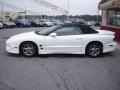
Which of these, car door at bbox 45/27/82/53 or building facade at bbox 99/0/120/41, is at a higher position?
building facade at bbox 99/0/120/41

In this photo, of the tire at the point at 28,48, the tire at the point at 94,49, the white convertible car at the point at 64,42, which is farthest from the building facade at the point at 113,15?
the tire at the point at 28,48

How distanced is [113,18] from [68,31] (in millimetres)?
8713

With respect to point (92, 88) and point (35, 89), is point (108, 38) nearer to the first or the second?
point (92, 88)

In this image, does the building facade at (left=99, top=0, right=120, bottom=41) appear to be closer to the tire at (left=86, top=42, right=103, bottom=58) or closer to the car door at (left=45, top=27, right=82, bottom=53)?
the tire at (left=86, top=42, right=103, bottom=58)

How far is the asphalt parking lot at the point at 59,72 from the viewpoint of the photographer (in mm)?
5152

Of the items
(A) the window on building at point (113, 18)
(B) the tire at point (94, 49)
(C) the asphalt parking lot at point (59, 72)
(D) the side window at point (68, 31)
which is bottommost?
(C) the asphalt parking lot at point (59, 72)

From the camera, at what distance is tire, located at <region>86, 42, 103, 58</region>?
8781 millimetres

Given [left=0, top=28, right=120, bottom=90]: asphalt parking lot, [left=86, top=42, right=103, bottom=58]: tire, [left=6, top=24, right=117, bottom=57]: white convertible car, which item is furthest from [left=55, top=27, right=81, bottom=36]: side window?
[left=0, top=28, right=120, bottom=90]: asphalt parking lot

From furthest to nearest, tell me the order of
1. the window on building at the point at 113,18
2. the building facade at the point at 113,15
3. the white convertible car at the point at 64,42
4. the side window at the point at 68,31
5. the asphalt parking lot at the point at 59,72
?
the window on building at the point at 113,18
the building facade at the point at 113,15
the side window at the point at 68,31
the white convertible car at the point at 64,42
the asphalt parking lot at the point at 59,72

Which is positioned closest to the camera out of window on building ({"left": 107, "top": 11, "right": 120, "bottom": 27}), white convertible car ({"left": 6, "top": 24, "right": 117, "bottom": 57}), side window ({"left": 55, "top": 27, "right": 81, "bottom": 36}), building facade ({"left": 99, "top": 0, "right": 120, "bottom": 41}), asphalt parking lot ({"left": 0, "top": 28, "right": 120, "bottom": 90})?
asphalt parking lot ({"left": 0, "top": 28, "right": 120, "bottom": 90})

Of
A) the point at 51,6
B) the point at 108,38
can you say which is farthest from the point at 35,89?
the point at 51,6

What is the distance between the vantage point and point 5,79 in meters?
5.58

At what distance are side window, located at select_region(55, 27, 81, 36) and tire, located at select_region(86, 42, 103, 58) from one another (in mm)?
747

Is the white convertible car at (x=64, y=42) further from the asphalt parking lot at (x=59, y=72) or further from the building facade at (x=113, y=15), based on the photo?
the building facade at (x=113, y=15)
